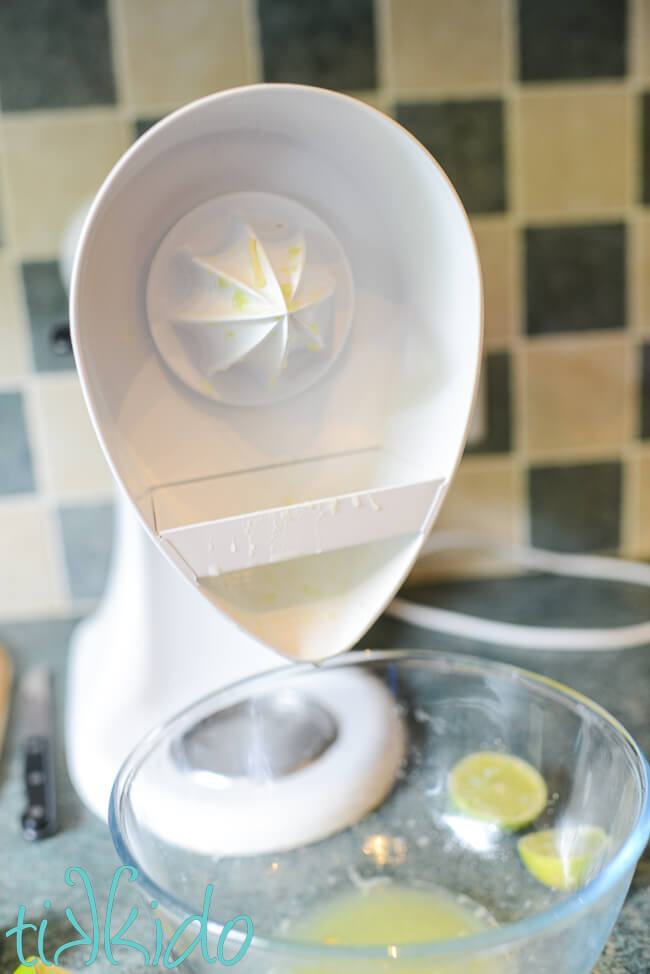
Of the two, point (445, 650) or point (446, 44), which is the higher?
point (446, 44)

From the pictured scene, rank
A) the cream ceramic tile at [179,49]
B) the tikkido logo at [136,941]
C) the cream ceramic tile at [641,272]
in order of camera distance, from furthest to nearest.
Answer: the cream ceramic tile at [641,272] → the cream ceramic tile at [179,49] → the tikkido logo at [136,941]

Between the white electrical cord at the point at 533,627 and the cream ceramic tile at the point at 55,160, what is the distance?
48 cm

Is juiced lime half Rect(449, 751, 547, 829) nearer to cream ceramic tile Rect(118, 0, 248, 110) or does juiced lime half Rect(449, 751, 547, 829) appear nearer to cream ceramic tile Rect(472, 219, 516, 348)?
cream ceramic tile Rect(472, 219, 516, 348)

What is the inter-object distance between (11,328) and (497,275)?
465mm

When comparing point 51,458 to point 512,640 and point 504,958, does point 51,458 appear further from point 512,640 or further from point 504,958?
point 504,958

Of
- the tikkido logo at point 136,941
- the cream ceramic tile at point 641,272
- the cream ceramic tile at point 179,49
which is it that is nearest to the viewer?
the tikkido logo at point 136,941

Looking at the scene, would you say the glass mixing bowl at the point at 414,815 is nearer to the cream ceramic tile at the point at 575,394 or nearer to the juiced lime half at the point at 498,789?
the juiced lime half at the point at 498,789

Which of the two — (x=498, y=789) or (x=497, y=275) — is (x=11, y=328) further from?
(x=498, y=789)

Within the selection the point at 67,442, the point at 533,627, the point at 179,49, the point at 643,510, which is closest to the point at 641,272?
the point at 643,510

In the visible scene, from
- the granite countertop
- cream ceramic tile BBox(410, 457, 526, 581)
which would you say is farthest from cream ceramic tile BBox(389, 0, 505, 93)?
the granite countertop

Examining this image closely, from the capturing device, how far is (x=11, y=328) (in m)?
0.80

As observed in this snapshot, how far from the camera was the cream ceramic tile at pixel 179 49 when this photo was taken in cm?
75

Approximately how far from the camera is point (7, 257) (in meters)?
0.79

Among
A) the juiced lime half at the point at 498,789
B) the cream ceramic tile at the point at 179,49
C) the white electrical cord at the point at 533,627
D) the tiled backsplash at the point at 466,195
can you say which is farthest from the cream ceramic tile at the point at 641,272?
the juiced lime half at the point at 498,789
